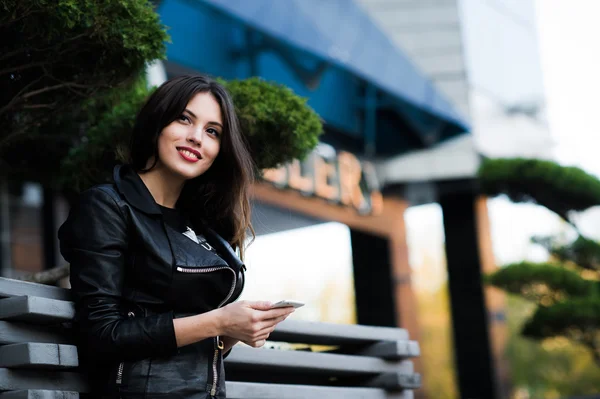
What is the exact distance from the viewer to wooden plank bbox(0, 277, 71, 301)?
2461mm

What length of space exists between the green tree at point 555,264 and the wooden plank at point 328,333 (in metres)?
5.56

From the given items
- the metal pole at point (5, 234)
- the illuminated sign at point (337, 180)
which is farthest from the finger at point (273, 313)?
the metal pole at point (5, 234)

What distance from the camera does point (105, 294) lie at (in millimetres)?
2270

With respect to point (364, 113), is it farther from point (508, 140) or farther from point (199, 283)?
point (199, 283)

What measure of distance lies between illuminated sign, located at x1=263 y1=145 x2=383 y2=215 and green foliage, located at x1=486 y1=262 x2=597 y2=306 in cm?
298

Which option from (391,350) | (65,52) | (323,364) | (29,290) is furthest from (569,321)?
(29,290)

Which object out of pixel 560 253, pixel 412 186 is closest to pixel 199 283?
pixel 560 253

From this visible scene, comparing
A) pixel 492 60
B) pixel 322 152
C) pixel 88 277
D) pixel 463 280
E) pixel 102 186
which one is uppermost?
pixel 492 60

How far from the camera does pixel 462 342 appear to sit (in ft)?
46.8

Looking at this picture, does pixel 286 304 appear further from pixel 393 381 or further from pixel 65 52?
pixel 393 381

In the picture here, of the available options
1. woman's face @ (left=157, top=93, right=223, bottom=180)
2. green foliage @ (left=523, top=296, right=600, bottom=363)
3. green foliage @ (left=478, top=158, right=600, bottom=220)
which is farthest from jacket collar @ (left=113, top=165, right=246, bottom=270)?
green foliage @ (left=523, top=296, right=600, bottom=363)

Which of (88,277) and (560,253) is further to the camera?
(560,253)

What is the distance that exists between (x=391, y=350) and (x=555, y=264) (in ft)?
21.6

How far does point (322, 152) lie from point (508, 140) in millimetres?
3607
